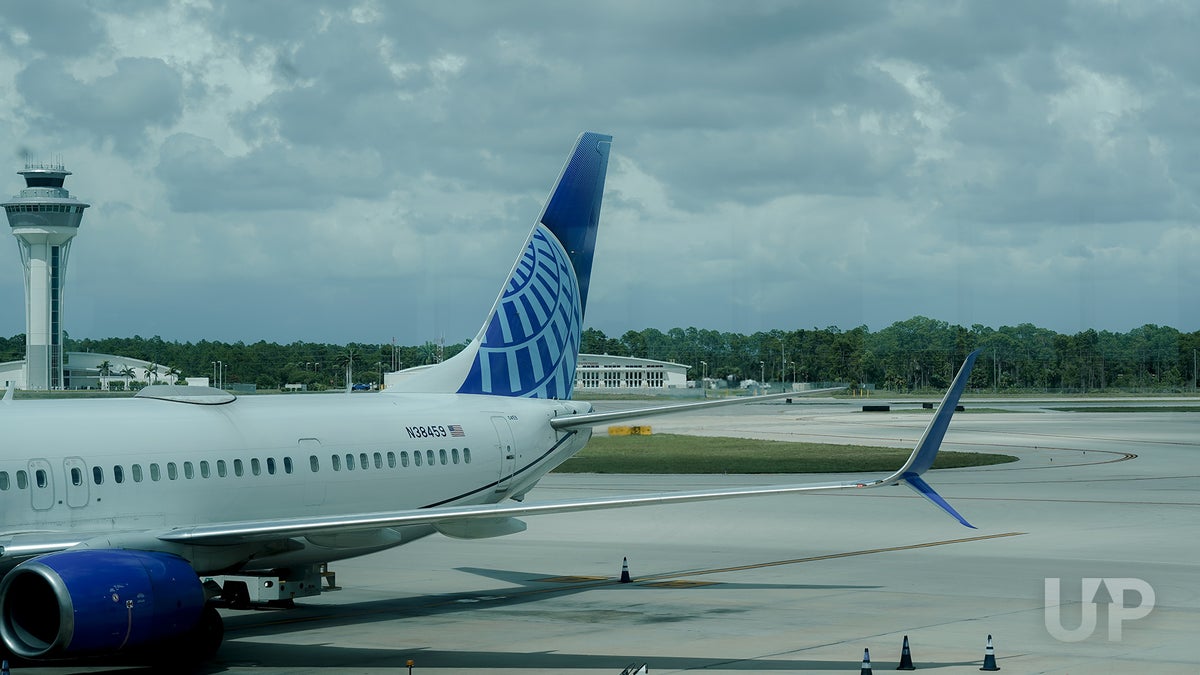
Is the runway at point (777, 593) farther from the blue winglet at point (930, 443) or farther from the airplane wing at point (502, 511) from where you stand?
the blue winglet at point (930, 443)

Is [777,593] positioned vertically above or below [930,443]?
below

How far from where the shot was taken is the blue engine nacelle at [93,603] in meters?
18.0

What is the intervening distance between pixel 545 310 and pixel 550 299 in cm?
29

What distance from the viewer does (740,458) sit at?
6819 cm

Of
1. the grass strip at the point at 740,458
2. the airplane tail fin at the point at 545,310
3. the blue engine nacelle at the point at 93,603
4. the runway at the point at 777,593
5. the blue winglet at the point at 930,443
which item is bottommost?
the runway at the point at 777,593

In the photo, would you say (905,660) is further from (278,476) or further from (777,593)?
(278,476)

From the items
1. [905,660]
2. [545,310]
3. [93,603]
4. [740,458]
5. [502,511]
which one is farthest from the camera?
[740,458]

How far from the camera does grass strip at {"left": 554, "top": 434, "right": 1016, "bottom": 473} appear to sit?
61.3m

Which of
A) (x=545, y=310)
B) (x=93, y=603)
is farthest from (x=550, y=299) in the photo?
(x=93, y=603)

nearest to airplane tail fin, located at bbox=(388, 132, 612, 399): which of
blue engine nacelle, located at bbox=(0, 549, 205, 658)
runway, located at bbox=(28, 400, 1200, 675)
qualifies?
runway, located at bbox=(28, 400, 1200, 675)

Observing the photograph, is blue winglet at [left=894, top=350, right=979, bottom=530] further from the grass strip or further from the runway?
the grass strip

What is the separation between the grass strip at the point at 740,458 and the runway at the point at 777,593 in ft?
32.0

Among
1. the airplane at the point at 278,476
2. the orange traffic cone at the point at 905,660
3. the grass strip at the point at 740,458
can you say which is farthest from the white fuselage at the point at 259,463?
the grass strip at the point at 740,458

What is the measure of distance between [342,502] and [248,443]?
7.63 ft
